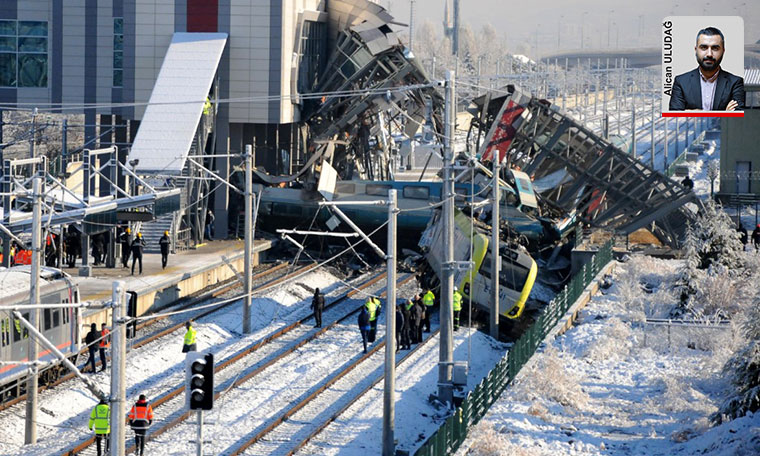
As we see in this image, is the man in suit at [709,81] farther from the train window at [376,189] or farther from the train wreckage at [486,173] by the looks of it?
the train window at [376,189]

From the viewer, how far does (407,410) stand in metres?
30.8

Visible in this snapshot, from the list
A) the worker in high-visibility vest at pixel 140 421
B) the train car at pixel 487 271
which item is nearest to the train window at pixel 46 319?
the worker in high-visibility vest at pixel 140 421

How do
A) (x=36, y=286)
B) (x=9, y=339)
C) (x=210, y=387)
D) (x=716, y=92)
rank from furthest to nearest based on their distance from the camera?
(x=716, y=92) < (x=9, y=339) < (x=36, y=286) < (x=210, y=387)

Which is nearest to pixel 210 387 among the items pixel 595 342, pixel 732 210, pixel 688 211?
pixel 595 342

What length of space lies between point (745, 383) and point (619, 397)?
14.1 ft

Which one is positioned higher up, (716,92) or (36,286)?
(716,92)

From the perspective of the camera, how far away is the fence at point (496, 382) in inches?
920

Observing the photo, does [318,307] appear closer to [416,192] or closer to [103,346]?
[103,346]

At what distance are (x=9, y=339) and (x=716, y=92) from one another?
45.1 metres

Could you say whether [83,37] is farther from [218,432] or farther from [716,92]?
[218,432]

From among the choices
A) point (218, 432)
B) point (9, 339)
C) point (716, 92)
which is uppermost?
point (716, 92)

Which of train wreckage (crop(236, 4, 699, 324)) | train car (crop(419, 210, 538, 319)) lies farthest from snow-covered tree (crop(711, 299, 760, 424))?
train wreckage (crop(236, 4, 699, 324))

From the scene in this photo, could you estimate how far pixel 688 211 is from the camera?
5278 cm

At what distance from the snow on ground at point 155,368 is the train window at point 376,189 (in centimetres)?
656
